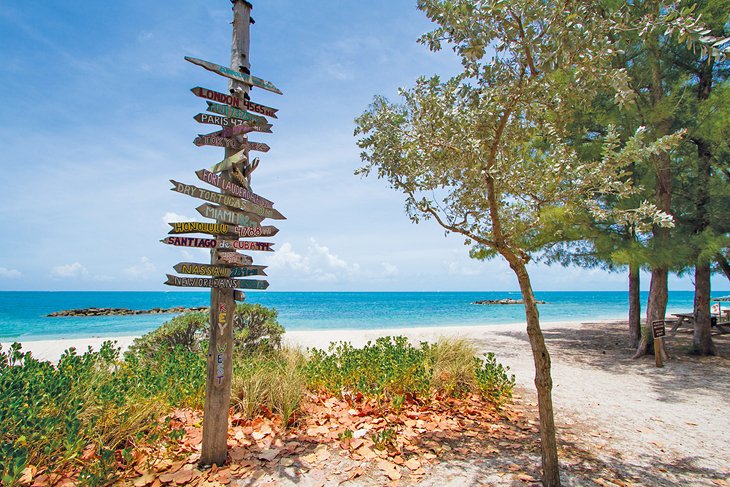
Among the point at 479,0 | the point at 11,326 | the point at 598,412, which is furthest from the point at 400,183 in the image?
the point at 11,326

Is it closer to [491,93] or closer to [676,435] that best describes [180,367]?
[491,93]

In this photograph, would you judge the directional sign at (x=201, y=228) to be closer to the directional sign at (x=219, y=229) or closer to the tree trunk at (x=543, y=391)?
the directional sign at (x=219, y=229)

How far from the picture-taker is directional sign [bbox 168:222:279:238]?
3.63 meters

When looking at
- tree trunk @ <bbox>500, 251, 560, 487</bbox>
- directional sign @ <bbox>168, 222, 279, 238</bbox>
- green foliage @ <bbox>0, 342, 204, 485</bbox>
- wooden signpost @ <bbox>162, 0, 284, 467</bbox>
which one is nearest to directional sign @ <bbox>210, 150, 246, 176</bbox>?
wooden signpost @ <bbox>162, 0, 284, 467</bbox>

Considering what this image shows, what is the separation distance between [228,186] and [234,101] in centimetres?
93

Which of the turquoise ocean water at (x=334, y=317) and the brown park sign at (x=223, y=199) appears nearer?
the brown park sign at (x=223, y=199)

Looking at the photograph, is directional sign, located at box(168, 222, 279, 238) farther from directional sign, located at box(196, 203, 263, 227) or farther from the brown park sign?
the brown park sign

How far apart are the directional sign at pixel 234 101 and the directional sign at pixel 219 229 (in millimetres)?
1273

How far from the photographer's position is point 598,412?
555 centimetres

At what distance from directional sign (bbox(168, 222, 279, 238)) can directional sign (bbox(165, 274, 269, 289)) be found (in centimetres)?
44

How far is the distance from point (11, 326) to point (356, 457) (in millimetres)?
36696

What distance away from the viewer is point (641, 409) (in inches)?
230

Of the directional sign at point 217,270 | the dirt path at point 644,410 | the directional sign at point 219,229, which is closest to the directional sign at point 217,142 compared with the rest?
the directional sign at point 219,229

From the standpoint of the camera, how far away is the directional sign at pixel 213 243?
3.62 m
